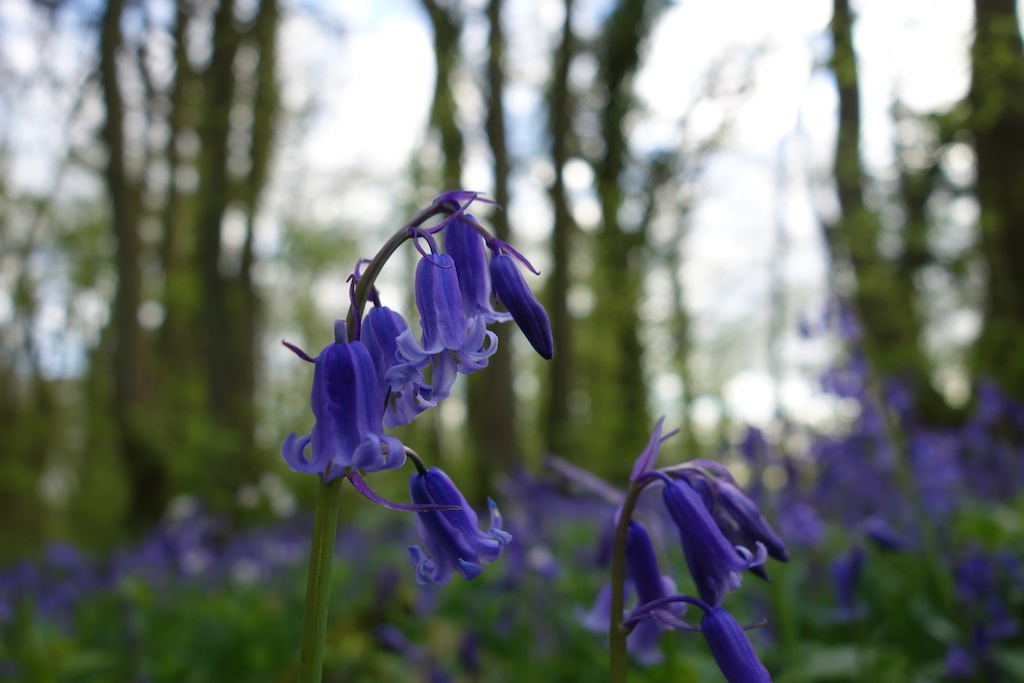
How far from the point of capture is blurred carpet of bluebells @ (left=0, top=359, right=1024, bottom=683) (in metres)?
3.09

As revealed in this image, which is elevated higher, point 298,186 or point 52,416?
point 298,186

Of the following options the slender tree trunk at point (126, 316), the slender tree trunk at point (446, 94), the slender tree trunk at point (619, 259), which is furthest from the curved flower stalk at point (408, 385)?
the slender tree trunk at point (619, 259)

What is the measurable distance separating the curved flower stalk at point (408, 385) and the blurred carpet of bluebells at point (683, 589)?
1.97 ft

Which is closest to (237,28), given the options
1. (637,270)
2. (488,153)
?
(488,153)

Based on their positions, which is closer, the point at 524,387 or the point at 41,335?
the point at 41,335

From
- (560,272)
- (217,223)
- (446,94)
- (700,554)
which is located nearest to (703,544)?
(700,554)

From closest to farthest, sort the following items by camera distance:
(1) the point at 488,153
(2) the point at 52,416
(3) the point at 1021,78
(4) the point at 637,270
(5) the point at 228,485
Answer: (3) the point at 1021,78 < (5) the point at 228,485 < (1) the point at 488,153 < (4) the point at 637,270 < (2) the point at 52,416

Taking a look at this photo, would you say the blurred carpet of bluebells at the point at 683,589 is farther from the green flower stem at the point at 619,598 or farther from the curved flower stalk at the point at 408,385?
the curved flower stalk at the point at 408,385

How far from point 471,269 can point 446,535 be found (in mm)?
380

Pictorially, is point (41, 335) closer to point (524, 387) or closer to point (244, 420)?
point (244, 420)

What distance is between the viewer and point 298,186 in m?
19.6

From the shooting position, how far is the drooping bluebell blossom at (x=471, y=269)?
3.85 ft

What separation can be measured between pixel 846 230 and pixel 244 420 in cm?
742

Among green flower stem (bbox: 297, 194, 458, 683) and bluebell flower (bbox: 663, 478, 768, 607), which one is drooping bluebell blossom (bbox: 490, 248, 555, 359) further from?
bluebell flower (bbox: 663, 478, 768, 607)
